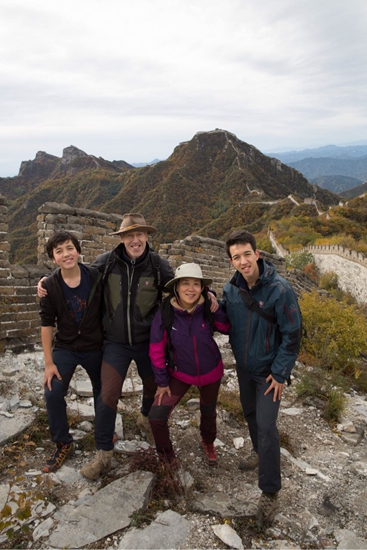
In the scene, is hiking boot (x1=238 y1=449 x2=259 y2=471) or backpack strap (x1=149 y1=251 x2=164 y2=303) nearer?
backpack strap (x1=149 y1=251 x2=164 y2=303)

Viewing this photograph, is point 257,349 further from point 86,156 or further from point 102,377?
point 86,156

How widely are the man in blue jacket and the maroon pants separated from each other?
0.34 metres

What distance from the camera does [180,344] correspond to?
2656 millimetres

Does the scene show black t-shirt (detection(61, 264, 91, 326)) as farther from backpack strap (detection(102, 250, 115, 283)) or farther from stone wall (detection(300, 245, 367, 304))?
stone wall (detection(300, 245, 367, 304))

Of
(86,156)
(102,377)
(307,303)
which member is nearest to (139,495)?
(102,377)

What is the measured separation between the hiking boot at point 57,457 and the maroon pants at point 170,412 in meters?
0.71

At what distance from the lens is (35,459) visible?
2840 millimetres

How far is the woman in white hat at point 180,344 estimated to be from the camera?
264 cm

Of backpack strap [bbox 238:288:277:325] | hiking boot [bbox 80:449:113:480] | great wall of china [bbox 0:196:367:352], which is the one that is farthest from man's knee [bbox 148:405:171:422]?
great wall of china [bbox 0:196:367:352]

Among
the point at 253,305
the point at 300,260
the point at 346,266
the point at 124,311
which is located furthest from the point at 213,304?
the point at 300,260

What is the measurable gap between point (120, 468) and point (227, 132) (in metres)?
91.7

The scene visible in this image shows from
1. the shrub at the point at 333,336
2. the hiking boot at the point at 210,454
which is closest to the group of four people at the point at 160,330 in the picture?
the hiking boot at the point at 210,454

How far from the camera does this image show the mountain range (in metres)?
53.8

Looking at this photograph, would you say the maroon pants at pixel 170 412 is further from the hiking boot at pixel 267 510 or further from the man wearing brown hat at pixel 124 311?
the hiking boot at pixel 267 510
